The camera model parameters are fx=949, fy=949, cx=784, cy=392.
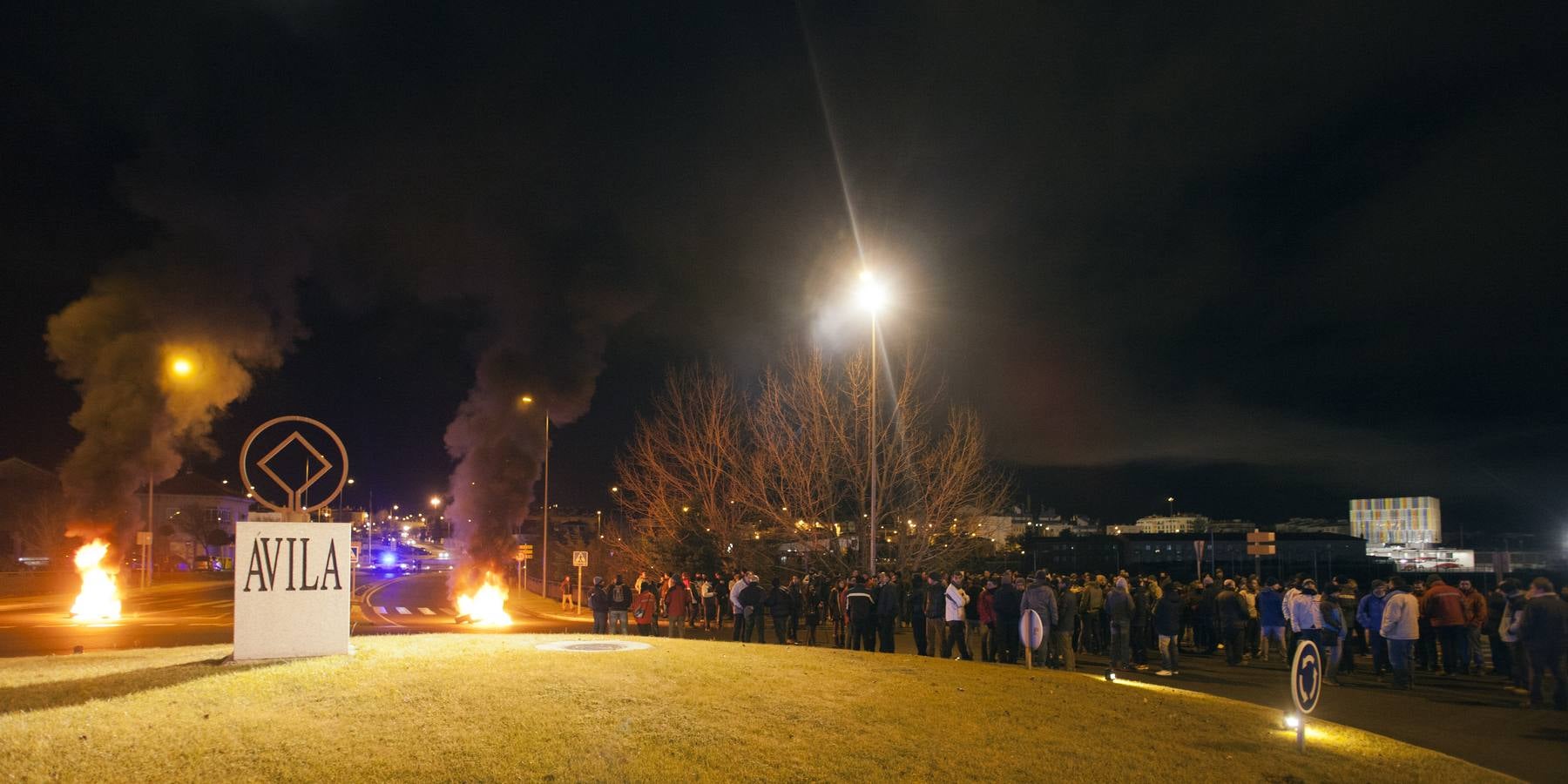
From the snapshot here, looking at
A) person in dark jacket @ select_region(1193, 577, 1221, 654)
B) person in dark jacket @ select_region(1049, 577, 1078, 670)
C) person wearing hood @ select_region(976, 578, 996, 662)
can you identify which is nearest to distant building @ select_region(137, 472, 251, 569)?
person wearing hood @ select_region(976, 578, 996, 662)

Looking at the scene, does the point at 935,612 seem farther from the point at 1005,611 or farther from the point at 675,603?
the point at 675,603

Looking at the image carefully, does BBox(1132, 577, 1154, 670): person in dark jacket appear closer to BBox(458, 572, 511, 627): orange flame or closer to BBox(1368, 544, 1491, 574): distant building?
BBox(1368, 544, 1491, 574): distant building

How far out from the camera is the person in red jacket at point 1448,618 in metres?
15.6

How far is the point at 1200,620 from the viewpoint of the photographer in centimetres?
1867

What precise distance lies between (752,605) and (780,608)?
58cm

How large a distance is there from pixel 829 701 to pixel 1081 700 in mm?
3004

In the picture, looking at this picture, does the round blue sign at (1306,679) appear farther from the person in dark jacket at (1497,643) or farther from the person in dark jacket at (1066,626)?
the person in dark jacket at (1497,643)

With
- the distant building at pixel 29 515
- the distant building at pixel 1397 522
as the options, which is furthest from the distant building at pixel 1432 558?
the distant building at pixel 29 515

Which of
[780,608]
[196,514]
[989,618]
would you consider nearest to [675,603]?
[780,608]

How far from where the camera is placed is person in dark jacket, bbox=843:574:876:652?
17.6 m

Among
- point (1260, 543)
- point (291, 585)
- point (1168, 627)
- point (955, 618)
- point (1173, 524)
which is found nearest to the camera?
point (291, 585)

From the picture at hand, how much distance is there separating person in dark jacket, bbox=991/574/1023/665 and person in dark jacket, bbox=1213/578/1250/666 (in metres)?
3.80

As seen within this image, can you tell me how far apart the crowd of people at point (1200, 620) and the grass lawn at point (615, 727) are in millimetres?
4438

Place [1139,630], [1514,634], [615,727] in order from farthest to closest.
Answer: [1139,630]
[1514,634]
[615,727]
